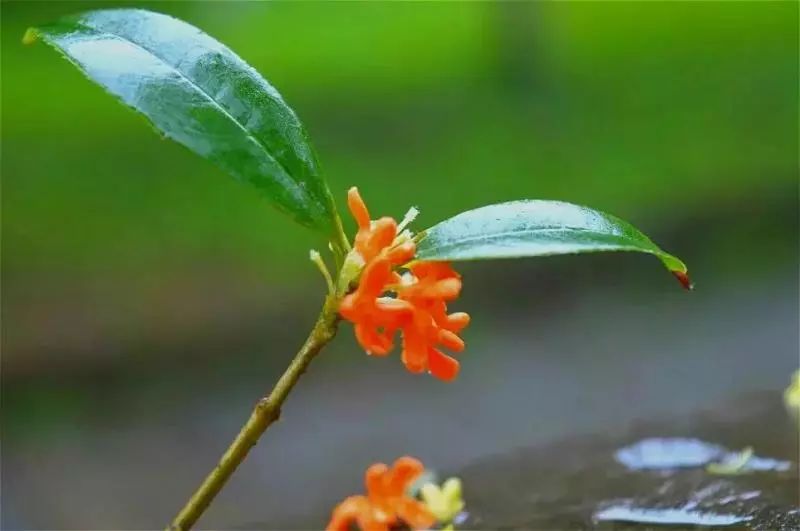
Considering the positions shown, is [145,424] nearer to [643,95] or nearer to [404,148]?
[404,148]

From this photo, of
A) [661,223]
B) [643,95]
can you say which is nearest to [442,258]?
[661,223]

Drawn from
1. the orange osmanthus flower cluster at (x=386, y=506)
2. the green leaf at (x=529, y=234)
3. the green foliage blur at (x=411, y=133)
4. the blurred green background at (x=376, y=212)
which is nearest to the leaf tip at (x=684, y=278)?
the green leaf at (x=529, y=234)

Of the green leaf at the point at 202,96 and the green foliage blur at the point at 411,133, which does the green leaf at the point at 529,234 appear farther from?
the green foliage blur at the point at 411,133

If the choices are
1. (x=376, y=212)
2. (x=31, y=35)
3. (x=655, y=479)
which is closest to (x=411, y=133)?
(x=376, y=212)

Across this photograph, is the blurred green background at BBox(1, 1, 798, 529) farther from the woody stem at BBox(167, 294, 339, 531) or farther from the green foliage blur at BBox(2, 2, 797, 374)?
the woody stem at BBox(167, 294, 339, 531)

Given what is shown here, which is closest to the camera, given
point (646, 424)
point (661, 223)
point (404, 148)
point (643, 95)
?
point (646, 424)

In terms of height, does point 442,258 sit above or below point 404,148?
below
